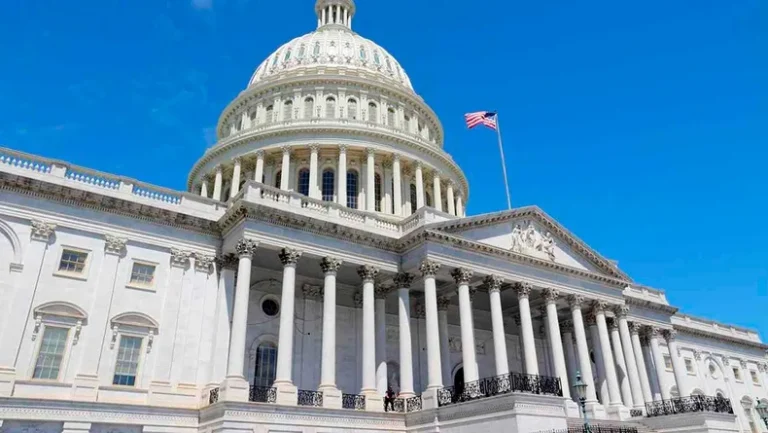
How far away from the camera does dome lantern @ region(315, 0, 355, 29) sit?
216ft

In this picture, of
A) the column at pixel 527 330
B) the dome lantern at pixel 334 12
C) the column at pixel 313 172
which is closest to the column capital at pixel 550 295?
the column at pixel 527 330

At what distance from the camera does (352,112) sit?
51.0 m

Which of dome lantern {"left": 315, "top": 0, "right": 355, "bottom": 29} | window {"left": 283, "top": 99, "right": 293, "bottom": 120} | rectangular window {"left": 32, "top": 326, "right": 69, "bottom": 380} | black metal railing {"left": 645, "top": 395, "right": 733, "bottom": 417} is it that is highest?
dome lantern {"left": 315, "top": 0, "right": 355, "bottom": 29}

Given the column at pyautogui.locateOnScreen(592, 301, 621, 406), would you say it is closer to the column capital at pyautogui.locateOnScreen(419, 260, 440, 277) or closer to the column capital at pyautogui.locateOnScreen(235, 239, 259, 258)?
the column capital at pyautogui.locateOnScreen(419, 260, 440, 277)

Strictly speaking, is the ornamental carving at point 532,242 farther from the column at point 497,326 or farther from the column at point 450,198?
the column at point 450,198

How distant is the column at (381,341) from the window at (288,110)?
75.7 feet

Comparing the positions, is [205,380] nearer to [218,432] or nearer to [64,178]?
[218,432]

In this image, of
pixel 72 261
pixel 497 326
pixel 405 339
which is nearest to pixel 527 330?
pixel 497 326

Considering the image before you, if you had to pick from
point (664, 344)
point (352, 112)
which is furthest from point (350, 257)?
point (664, 344)

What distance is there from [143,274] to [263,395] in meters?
8.15

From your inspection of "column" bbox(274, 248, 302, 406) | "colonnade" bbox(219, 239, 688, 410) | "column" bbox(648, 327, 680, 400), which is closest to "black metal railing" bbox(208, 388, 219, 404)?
"colonnade" bbox(219, 239, 688, 410)

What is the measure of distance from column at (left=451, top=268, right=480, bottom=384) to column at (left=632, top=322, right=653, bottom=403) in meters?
15.5

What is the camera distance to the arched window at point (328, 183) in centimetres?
4634

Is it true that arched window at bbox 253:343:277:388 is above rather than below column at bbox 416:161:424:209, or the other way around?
below
